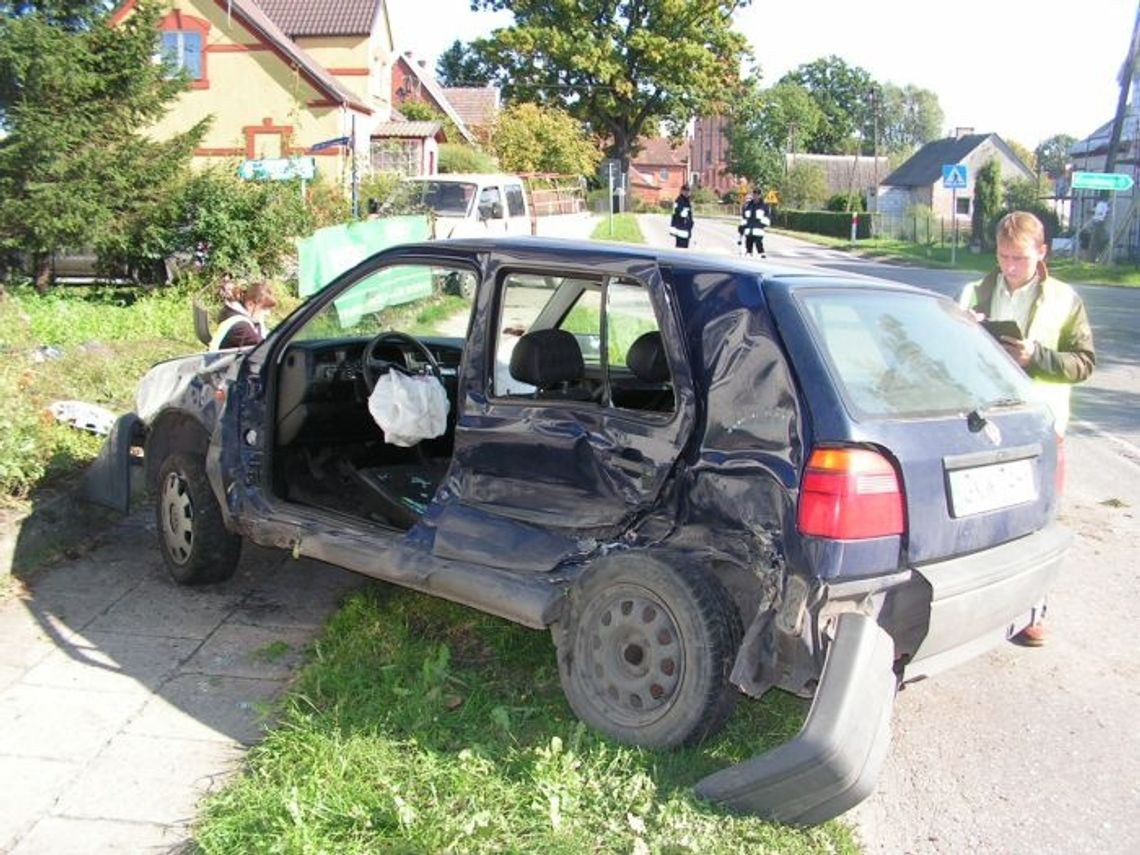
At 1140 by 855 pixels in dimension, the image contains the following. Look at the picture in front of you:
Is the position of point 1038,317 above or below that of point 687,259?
below

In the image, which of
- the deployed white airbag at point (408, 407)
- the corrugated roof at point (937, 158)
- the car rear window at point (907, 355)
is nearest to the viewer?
the car rear window at point (907, 355)

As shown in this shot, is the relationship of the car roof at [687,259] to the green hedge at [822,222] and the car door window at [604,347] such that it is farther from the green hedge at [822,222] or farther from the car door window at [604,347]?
the green hedge at [822,222]

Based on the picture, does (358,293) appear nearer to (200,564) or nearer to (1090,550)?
(200,564)

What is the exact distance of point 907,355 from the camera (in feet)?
12.7

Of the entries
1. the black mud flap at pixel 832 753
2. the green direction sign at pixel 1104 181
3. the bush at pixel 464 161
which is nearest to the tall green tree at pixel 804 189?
the bush at pixel 464 161

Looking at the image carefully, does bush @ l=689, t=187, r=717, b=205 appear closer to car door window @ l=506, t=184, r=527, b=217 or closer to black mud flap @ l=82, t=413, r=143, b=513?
car door window @ l=506, t=184, r=527, b=217

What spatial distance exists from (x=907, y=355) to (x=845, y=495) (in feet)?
2.51

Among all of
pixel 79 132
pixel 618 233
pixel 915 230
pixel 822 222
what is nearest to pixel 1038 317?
pixel 79 132

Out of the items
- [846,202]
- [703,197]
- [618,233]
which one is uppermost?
[703,197]

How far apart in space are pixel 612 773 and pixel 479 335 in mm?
1696

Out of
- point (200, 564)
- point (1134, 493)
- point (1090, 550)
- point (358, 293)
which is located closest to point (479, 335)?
point (358, 293)

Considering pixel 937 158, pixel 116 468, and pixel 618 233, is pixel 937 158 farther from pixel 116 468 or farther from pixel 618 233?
pixel 116 468

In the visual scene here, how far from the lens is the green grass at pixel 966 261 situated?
109 feet

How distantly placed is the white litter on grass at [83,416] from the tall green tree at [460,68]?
73.6 metres
